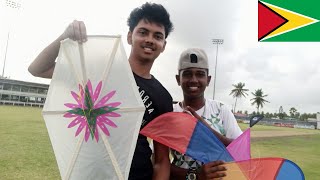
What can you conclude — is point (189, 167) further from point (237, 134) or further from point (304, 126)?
point (304, 126)

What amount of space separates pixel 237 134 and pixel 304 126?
2659 inches

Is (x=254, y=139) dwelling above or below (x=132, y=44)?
below

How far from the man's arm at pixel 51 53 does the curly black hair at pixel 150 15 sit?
22.6 inches

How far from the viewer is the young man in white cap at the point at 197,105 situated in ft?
8.42

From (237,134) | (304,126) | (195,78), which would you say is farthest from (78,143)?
(304,126)

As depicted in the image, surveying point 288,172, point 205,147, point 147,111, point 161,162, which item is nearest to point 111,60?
point 147,111

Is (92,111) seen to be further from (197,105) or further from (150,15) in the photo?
(197,105)

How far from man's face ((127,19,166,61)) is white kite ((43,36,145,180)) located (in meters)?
0.33

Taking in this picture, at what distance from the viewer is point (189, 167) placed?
8.36 ft

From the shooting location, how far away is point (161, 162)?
233cm

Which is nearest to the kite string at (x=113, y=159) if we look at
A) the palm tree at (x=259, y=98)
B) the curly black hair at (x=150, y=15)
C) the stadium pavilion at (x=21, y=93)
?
the curly black hair at (x=150, y=15)

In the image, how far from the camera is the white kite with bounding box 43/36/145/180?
2.02 meters

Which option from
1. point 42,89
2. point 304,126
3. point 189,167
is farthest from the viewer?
point 42,89

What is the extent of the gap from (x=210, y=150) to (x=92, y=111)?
2.95ft
